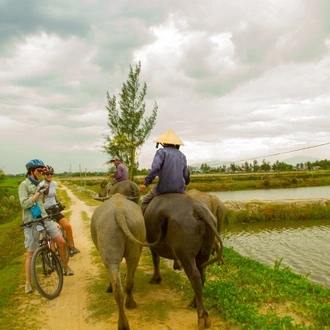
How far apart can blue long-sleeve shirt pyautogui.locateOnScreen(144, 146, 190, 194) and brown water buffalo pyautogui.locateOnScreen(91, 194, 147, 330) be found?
25.0 inches

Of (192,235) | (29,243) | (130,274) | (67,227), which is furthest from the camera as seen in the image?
(67,227)

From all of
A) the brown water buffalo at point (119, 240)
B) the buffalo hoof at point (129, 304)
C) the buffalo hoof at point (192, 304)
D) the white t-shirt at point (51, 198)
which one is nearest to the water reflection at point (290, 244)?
the buffalo hoof at point (192, 304)

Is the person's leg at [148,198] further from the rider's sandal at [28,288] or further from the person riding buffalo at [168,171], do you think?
the rider's sandal at [28,288]

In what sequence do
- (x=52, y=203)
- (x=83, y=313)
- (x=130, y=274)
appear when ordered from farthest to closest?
(x=52, y=203) < (x=83, y=313) < (x=130, y=274)

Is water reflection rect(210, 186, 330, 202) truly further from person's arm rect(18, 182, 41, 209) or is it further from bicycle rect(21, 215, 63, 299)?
person's arm rect(18, 182, 41, 209)

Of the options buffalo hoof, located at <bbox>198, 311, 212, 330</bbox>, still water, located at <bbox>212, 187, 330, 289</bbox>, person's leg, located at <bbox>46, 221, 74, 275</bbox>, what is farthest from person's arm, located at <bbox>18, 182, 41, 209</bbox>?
still water, located at <bbox>212, 187, 330, 289</bbox>

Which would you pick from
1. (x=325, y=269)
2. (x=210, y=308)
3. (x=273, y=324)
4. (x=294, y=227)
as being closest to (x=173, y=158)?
(x=210, y=308)

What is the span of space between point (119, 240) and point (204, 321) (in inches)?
58.1

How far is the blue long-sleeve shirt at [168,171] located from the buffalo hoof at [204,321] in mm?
1821

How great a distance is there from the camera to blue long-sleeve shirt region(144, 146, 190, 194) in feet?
15.6

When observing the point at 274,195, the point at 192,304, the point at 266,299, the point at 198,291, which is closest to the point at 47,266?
the point at 192,304

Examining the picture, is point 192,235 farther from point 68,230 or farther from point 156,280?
point 68,230

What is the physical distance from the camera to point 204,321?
370 centimetres

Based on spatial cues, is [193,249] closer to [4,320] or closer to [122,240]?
[122,240]
